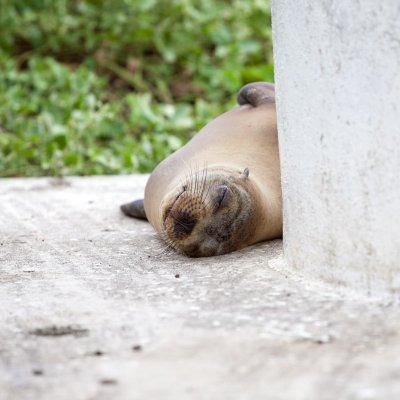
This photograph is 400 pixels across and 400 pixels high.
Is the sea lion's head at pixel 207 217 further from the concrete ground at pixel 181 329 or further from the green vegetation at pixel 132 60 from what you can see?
the green vegetation at pixel 132 60

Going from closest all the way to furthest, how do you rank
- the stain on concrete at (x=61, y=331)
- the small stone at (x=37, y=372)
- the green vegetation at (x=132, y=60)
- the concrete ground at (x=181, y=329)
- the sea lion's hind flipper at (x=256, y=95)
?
the concrete ground at (x=181, y=329) < the small stone at (x=37, y=372) < the stain on concrete at (x=61, y=331) < the sea lion's hind flipper at (x=256, y=95) < the green vegetation at (x=132, y=60)

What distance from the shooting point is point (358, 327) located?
245 centimetres

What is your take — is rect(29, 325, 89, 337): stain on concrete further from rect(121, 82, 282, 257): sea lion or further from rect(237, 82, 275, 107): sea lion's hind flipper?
rect(237, 82, 275, 107): sea lion's hind flipper

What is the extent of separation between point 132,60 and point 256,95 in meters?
4.23

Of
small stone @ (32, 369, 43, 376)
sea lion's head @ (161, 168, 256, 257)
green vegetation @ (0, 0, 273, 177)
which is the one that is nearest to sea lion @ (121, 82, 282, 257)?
sea lion's head @ (161, 168, 256, 257)

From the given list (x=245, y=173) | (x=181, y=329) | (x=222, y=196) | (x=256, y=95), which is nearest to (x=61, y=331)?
(x=181, y=329)

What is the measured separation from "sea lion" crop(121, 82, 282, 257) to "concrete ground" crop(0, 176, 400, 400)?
0.24 ft

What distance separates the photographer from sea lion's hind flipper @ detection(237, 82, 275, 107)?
14.2ft

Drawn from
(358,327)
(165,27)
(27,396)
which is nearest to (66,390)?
(27,396)

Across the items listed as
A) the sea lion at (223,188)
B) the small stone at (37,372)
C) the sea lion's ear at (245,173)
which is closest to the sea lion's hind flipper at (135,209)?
the sea lion at (223,188)

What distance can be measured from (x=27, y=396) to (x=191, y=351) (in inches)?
16.2

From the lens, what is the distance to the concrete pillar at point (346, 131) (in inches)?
102

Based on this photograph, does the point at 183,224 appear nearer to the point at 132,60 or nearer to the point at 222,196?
the point at 222,196

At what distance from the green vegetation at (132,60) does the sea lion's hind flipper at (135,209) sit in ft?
8.01
